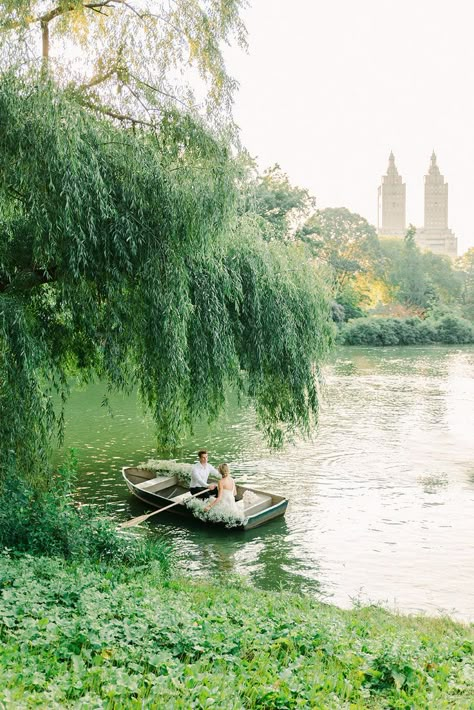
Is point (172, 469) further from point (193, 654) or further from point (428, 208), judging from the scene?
point (428, 208)

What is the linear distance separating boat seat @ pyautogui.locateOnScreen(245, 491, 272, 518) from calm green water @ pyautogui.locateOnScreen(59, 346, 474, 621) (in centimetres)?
35

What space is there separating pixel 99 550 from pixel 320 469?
8.91 metres

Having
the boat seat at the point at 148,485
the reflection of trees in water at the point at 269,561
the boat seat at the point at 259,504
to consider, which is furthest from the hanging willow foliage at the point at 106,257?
the boat seat at the point at 148,485

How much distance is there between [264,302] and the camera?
11367 mm

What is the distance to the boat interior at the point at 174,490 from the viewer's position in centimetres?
1270

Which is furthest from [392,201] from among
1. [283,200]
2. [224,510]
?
[224,510]

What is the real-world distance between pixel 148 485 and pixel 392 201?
17525 centimetres

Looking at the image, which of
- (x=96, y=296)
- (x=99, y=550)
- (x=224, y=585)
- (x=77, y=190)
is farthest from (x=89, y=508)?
(x=77, y=190)

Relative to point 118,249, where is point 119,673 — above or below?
below

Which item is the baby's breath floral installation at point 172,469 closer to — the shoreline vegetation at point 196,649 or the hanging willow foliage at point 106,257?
the hanging willow foliage at point 106,257

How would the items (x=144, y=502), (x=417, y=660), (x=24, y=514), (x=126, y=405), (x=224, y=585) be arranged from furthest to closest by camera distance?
(x=126, y=405) < (x=144, y=502) < (x=224, y=585) < (x=24, y=514) < (x=417, y=660)

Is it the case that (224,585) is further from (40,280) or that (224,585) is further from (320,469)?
(320,469)

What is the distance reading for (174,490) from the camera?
14.0 m

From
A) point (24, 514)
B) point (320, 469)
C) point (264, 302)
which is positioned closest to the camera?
point (24, 514)
